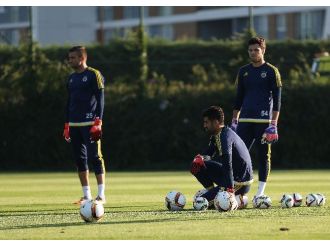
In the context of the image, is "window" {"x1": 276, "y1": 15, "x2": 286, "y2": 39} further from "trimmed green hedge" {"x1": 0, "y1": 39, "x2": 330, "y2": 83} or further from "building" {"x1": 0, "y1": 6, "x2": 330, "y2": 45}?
"trimmed green hedge" {"x1": 0, "y1": 39, "x2": 330, "y2": 83}

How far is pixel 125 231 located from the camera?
1038 centimetres

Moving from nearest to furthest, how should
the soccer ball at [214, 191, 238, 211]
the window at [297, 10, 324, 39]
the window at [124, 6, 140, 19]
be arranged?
1. the soccer ball at [214, 191, 238, 211]
2. the window at [297, 10, 324, 39]
3. the window at [124, 6, 140, 19]

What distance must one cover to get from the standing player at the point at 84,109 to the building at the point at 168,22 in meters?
40.0

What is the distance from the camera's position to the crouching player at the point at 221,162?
12.9 meters

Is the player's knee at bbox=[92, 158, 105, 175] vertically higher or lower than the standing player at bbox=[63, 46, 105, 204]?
lower

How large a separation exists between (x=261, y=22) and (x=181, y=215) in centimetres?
5120

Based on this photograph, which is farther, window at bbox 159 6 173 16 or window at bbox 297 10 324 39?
window at bbox 159 6 173 16

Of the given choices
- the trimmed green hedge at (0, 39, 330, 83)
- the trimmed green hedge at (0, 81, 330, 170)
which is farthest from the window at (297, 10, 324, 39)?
the trimmed green hedge at (0, 81, 330, 170)

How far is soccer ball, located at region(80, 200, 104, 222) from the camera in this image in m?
11.4

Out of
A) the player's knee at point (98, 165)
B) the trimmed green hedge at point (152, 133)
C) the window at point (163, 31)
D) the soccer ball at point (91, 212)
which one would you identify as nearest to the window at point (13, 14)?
the window at point (163, 31)

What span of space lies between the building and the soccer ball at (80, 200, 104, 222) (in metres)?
43.3

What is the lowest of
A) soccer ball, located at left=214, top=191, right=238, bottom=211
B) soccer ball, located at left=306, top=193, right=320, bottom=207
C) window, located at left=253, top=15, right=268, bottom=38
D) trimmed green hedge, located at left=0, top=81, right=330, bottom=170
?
trimmed green hedge, located at left=0, top=81, right=330, bottom=170

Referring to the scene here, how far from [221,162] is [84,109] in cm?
230
